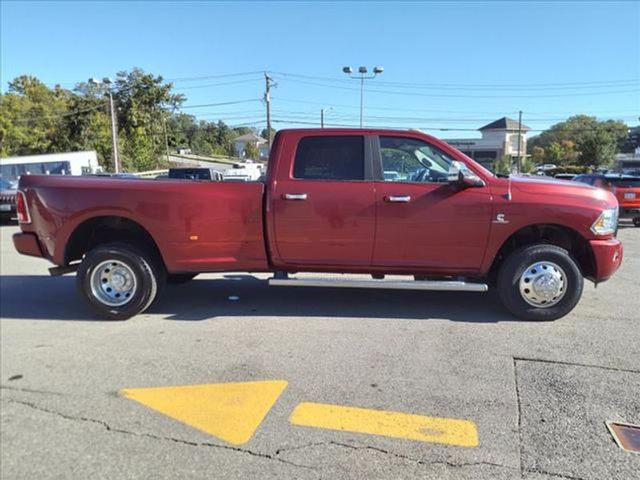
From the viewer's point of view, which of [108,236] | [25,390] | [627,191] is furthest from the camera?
[627,191]

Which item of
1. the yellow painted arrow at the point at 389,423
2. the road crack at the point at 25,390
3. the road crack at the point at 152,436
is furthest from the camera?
the road crack at the point at 25,390

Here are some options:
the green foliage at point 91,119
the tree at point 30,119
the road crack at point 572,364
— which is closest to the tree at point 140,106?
the green foliage at point 91,119

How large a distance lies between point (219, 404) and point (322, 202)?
2.37 metres

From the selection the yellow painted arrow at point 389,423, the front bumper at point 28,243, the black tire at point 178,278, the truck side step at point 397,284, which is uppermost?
the front bumper at point 28,243

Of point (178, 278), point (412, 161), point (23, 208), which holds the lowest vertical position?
point (178, 278)

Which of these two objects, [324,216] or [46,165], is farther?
[46,165]

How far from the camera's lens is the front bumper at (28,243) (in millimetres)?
5543

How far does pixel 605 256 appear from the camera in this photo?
505 cm

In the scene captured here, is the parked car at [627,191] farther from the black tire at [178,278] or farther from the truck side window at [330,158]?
the black tire at [178,278]

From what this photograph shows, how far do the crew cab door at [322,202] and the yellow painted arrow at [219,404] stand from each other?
5.88 feet

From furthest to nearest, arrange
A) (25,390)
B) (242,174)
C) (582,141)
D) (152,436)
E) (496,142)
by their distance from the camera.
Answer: (496,142), (582,141), (242,174), (25,390), (152,436)

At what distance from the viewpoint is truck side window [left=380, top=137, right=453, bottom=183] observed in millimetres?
5188

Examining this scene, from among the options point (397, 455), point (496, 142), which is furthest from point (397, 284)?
point (496, 142)

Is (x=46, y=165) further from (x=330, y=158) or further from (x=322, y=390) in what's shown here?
(x=322, y=390)
